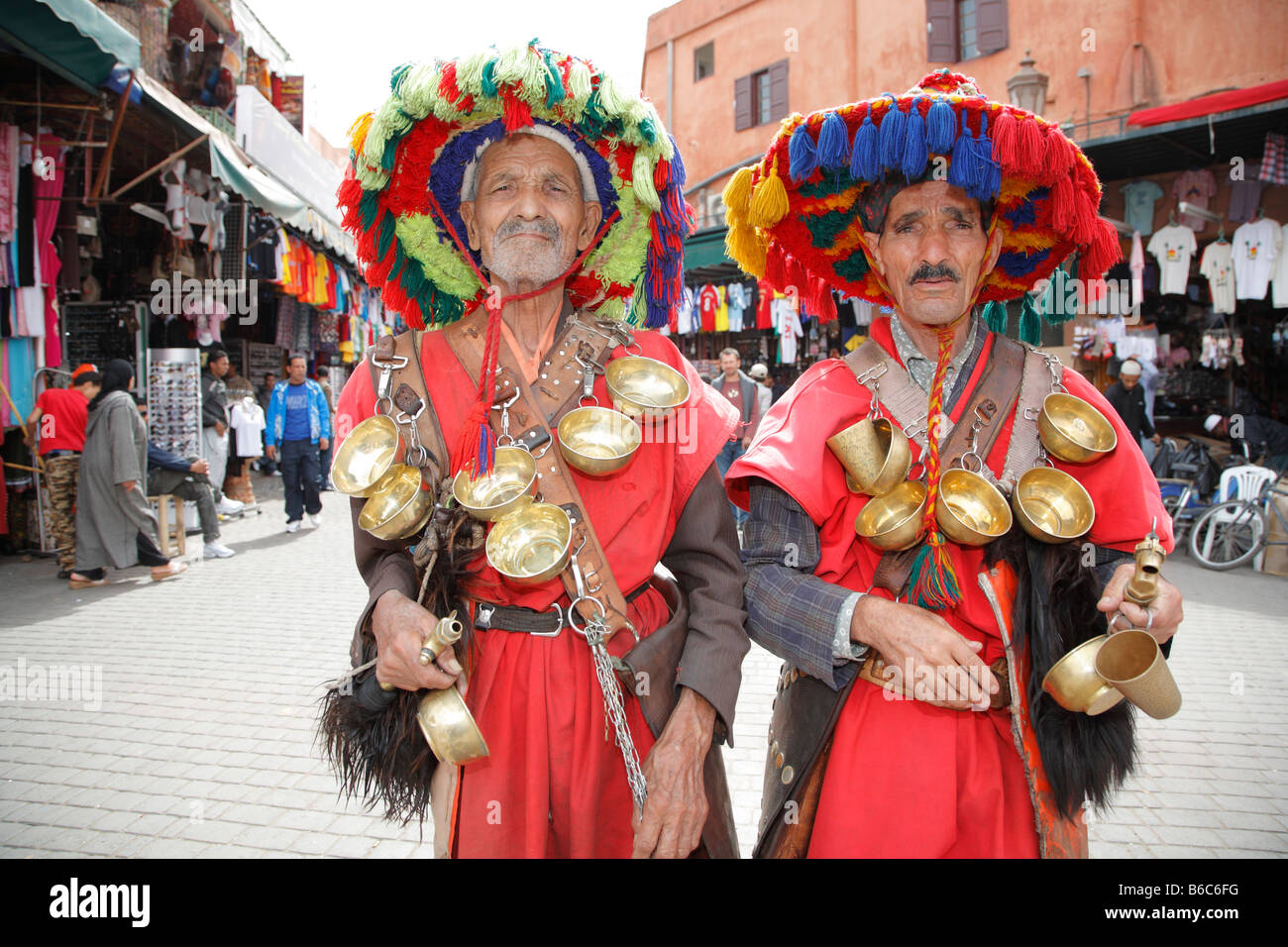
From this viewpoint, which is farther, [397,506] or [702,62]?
[702,62]

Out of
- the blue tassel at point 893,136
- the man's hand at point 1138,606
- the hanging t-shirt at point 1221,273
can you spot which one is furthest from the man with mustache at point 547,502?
the hanging t-shirt at point 1221,273

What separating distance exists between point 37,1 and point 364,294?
34.3 ft

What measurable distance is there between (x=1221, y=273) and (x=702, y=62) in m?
16.1

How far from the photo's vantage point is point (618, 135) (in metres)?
1.97

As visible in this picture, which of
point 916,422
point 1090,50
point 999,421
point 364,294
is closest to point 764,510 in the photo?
point 916,422

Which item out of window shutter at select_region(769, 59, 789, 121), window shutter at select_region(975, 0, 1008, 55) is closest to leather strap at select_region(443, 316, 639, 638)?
window shutter at select_region(975, 0, 1008, 55)

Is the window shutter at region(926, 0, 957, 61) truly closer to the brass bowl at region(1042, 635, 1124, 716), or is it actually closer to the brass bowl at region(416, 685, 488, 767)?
the brass bowl at region(1042, 635, 1124, 716)

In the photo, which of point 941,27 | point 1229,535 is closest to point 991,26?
point 941,27

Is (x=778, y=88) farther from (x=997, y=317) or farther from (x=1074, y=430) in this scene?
(x=1074, y=430)

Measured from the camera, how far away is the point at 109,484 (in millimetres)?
7020

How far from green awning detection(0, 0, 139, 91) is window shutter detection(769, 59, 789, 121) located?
52.7 ft

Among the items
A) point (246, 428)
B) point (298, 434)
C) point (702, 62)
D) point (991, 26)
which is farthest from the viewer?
point (702, 62)

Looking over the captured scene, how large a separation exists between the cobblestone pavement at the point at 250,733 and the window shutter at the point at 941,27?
13.2 m

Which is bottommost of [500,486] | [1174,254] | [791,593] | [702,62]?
[791,593]
